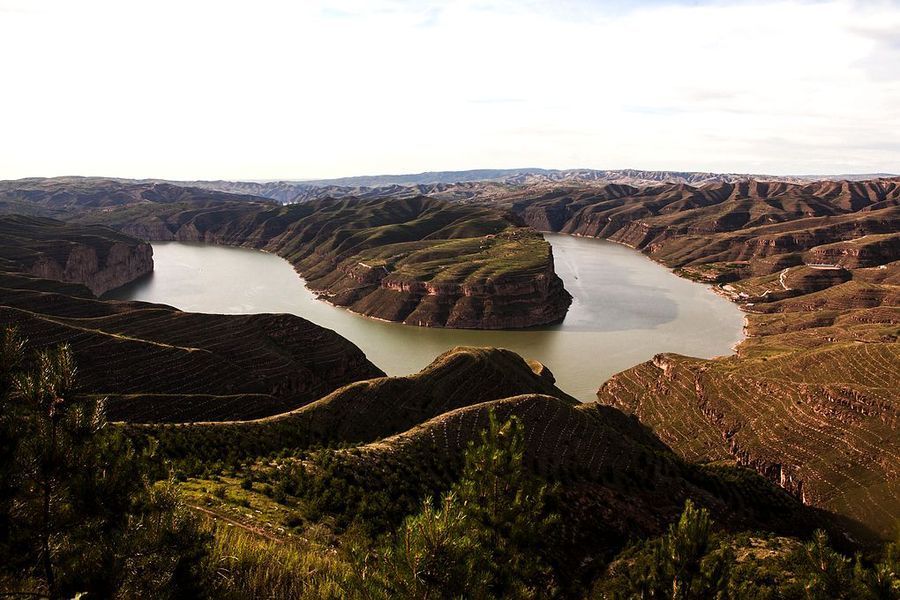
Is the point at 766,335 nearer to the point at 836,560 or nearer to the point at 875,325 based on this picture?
the point at 875,325

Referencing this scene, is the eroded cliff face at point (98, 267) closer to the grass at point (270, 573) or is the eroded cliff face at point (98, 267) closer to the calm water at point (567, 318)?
the calm water at point (567, 318)

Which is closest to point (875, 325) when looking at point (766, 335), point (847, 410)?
point (766, 335)

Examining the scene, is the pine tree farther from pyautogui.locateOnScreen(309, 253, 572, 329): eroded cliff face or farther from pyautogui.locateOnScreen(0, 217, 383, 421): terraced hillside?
pyautogui.locateOnScreen(309, 253, 572, 329): eroded cliff face

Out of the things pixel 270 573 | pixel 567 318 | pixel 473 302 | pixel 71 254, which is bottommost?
pixel 567 318

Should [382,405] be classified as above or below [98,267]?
below

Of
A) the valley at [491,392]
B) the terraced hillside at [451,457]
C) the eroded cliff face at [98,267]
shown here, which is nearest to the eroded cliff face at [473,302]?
the valley at [491,392]

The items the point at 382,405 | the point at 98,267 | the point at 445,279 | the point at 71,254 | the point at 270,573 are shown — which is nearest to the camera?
A: the point at 270,573

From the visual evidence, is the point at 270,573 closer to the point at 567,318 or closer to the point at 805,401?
the point at 805,401

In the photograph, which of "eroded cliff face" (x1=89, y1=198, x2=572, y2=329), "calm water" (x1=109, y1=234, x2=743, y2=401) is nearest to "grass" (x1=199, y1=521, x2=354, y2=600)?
"calm water" (x1=109, y1=234, x2=743, y2=401)

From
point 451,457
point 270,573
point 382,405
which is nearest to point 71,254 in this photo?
point 382,405
